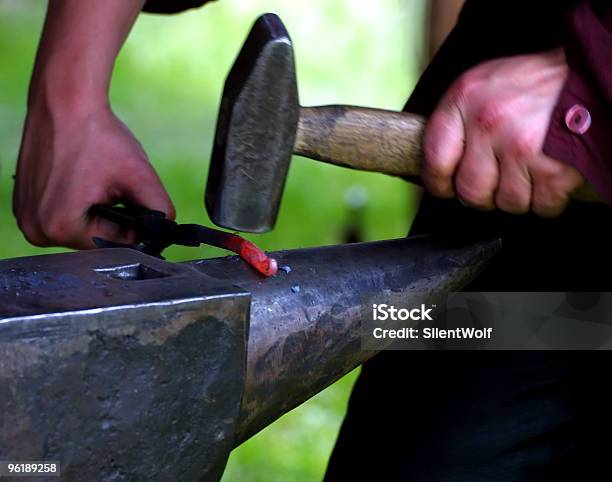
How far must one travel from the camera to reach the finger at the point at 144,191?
59.4 inches

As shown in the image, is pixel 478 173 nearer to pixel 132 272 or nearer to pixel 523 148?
pixel 523 148

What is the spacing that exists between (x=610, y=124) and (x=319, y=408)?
216 centimetres

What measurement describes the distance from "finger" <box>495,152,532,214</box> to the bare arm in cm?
51

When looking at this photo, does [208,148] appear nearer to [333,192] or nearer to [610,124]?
[333,192]

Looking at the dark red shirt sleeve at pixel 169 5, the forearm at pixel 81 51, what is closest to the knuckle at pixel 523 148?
the forearm at pixel 81 51

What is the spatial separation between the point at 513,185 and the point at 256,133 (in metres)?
0.31

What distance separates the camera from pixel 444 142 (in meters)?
1.27

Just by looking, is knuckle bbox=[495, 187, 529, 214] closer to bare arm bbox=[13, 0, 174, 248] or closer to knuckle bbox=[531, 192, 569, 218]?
knuckle bbox=[531, 192, 569, 218]

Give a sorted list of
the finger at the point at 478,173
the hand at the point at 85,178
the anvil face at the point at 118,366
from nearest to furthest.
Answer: the anvil face at the point at 118,366
the finger at the point at 478,173
the hand at the point at 85,178

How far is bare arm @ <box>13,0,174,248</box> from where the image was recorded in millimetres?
1507

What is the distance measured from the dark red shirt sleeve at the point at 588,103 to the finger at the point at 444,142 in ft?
0.39

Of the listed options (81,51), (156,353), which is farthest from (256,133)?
(81,51)

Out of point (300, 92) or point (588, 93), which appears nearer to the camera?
point (588, 93)

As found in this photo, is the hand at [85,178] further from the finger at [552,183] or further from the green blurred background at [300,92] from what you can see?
the green blurred background at [300,92]
